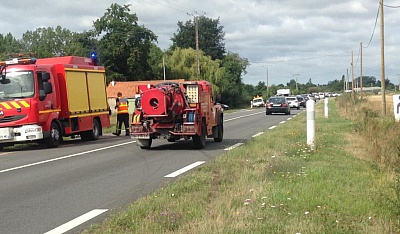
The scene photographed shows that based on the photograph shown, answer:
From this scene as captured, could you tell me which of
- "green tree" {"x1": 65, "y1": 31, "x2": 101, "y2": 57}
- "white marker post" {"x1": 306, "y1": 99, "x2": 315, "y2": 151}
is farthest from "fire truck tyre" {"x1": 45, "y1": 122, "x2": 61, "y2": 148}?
"green tree" {"x1": 65, "y1": 31, "x2": 101, "y2": 57}

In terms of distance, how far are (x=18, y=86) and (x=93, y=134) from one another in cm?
480

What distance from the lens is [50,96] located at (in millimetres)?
18234

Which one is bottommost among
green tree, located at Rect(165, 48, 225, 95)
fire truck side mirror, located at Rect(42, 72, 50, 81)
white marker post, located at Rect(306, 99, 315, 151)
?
white marker post, located at Rect(306, 99, 315, 151)

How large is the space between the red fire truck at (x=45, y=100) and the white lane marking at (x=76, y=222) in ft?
34.6

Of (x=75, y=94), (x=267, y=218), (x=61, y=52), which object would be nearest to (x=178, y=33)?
(x=61, y=52)

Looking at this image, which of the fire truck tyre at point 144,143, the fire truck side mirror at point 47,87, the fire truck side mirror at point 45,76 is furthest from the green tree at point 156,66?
the fire truck tyre at point 144,143

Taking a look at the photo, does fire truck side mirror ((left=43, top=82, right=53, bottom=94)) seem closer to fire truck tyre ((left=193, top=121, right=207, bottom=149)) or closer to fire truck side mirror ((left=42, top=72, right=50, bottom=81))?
fire truck side mirror ((left=42, top=72, right=50, bottom=81))

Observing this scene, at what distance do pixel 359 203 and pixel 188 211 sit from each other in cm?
216

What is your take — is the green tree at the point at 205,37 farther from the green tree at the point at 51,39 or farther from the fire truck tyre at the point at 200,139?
the fire truck tyre at the point at 200,139

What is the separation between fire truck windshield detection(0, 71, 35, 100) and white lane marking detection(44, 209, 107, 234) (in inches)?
431

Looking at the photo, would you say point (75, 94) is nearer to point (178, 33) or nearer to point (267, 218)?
point (267, 218)

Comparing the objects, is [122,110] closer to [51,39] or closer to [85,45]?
[85,45]

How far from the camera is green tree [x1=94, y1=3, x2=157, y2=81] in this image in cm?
7825

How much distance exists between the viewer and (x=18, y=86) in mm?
17406
